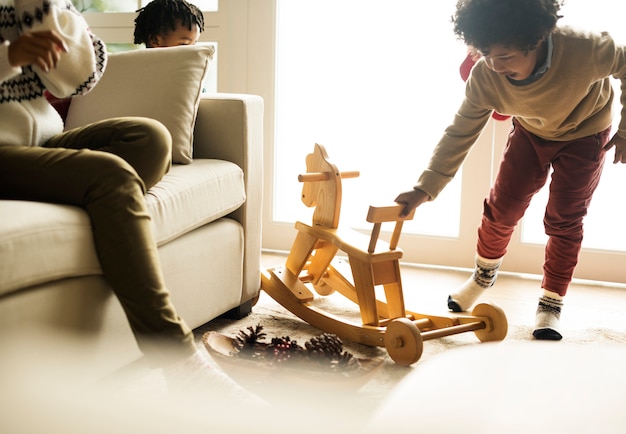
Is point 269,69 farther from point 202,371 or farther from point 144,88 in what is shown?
point 202,371

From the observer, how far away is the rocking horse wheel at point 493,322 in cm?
163

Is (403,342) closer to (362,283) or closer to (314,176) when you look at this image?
(362,283)

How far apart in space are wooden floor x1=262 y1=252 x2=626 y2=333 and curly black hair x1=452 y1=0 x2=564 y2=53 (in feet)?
2.27

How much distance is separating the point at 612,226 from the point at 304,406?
2.25 m

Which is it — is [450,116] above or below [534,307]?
above

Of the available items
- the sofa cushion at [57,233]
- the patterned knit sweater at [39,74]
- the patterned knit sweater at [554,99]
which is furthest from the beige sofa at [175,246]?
Answer: the patterned knit sweater at [554,99]

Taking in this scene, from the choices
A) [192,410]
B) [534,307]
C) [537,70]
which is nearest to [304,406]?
[192,410]

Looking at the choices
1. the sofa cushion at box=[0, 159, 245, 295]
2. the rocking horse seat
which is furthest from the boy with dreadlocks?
the sofa cushion at box=[0, 159, 245, 295]

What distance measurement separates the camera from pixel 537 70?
157cm

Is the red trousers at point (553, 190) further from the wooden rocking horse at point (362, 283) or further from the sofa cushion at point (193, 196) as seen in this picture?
the sofa cushion at point (193, 196)

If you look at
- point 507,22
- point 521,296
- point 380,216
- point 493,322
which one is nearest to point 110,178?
point 380,216

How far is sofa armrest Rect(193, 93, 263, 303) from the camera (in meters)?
1.76

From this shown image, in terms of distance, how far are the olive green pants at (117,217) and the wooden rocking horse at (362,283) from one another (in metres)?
0.53

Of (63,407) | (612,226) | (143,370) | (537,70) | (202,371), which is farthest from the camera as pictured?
(612,226)
